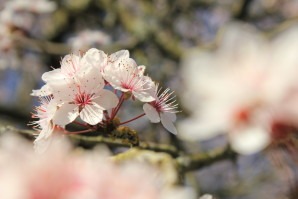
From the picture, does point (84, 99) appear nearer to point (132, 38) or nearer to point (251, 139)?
point (251, 139)

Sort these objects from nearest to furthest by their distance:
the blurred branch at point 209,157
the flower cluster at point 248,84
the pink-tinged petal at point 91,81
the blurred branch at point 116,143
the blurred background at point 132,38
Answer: the flower cluster at point 248,84, the pink-tinged petal at point 91,81, the blurred branch at point 116,143, the blurred branch at point 209,157, the blurred background at point 132,38

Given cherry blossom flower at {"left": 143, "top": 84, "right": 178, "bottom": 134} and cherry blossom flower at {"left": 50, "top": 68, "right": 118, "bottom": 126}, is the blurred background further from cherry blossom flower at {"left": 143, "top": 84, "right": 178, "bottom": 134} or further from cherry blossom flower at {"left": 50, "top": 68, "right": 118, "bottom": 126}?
cherry blossom flower at {"left": 50, "top": 68, "right": 118, "bottom": 126}

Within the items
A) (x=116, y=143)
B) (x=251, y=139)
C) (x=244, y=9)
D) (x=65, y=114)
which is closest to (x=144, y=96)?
(x=65, y=114)

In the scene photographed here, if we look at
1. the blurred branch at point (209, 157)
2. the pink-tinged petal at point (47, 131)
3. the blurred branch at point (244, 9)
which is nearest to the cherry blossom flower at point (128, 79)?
the pink-tinged petal at point (47, 131)

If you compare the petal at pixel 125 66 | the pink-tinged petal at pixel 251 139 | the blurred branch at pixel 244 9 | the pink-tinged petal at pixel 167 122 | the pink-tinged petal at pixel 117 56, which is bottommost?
the pink-tinged petal at pixel 251 139

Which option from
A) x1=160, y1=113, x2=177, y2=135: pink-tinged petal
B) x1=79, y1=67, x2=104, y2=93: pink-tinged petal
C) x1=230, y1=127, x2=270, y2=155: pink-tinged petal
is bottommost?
x1=230, y1=127, x2=270, y2=155: pink-tinged petal

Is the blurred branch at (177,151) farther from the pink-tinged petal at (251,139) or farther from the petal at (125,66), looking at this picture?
the pink-tinged petal at (251,139)

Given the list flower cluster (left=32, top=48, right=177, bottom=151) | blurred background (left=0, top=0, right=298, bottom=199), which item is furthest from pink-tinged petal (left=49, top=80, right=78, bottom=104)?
blurred background (left=0, top=0, right=298, bottom=199)

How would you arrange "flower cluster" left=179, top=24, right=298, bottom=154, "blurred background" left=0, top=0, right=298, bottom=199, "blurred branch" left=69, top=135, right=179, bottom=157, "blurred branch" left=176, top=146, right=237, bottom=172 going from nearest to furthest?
"flower cluster" left=179, top=24, right=298, bottom=154
"blurred branch" left=69, top=135, right=179, bottom=157
"blurred branch" left=176, top=146, right=237, bottom=172
"blurred background" left=0, top=0, right=298, bottom=199
